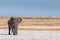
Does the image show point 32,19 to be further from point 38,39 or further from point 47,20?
point 38,39

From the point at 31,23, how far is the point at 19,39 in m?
17.7

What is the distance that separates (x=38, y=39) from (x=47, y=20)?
63.6 feet

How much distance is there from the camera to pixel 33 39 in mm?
14750

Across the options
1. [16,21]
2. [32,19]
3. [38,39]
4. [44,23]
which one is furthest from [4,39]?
[32,19]

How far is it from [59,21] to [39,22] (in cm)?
A: 230

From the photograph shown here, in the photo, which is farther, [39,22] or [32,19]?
[32,19]

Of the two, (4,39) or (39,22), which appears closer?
(4,39)

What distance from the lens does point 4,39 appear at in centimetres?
1452

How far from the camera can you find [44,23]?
31953mm

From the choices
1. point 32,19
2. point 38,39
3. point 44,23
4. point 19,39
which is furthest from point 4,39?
point 32,19

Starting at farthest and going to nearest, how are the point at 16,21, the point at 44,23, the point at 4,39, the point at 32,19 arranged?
the point at 32,19
the point at 44,23
the point at 16,21
the point at 4,39

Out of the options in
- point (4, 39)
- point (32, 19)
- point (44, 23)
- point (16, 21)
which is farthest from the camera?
point (32, 19)

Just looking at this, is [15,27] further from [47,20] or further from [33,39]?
[47,20]

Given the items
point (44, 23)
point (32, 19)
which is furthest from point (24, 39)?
point (32, 19)
